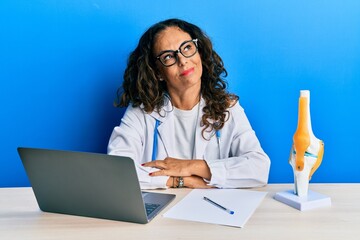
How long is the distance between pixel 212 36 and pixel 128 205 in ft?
3.90

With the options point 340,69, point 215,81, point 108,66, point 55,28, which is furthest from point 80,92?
point 340,69

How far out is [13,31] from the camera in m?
2.02

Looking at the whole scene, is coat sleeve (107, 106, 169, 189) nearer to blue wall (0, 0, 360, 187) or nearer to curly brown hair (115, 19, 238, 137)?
curly brown hair (115, 19, 238, 137)

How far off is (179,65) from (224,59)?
34 centimetres

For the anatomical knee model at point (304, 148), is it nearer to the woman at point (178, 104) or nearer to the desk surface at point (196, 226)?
the desk surface at point (196, 226)

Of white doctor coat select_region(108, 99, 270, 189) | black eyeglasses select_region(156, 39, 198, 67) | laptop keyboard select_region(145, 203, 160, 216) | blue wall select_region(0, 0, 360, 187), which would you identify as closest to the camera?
laptop keyboard select_region(145, 203, 160, 216)

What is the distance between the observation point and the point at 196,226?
3.49ft

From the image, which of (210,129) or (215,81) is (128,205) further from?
(215,81)

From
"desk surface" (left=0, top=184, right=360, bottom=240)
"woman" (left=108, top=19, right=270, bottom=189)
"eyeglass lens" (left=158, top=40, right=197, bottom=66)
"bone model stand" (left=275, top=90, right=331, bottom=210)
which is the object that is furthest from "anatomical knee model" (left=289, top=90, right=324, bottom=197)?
"eyeglass lens" (left=158, top=40, right=197, bottom=66)

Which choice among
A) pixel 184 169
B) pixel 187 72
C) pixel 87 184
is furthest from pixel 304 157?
pixel 187 72

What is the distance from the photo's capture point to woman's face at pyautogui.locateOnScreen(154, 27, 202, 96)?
5.93 ft

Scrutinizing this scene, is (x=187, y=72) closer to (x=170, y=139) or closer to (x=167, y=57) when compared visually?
(x=167, y=57)

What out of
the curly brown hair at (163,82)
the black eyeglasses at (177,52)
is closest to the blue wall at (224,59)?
the curly brown hair at (163,82)

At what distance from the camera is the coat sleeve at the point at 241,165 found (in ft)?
4.85
